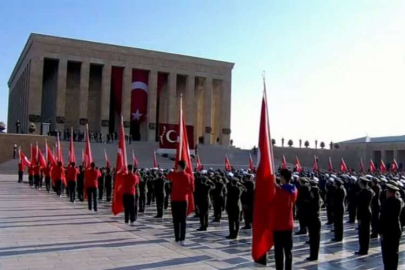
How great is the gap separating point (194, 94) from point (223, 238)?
145 ft

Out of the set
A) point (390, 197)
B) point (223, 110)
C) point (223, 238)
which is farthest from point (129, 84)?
point (390, 197)

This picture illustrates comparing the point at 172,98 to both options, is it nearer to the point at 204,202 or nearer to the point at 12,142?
the point at 12,142

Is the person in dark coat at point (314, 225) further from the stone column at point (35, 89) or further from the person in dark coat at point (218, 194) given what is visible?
the stone column at point (35, 89)

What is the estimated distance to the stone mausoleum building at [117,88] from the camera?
46.8 m

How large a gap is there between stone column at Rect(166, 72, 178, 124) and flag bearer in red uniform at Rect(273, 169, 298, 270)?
4574 centimetres

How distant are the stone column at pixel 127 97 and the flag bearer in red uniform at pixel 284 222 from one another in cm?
4386

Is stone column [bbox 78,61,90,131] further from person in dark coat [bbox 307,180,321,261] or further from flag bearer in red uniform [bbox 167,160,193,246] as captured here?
person in dark coat [bbox 307,180,321,261]

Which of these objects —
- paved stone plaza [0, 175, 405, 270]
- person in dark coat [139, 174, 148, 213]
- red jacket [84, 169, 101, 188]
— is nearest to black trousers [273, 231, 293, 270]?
paved stone plaza [0, 175, 405, 270]

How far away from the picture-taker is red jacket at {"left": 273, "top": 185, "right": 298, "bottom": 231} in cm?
672

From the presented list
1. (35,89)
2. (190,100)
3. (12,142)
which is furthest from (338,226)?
(190,100)

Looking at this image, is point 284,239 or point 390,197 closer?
point 284,239

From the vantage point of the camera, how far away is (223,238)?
425 inches

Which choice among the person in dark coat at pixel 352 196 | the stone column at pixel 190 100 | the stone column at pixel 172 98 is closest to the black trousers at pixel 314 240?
the person in dark coat at pixel 352 196

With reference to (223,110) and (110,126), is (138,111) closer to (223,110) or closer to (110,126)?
(110,126)
